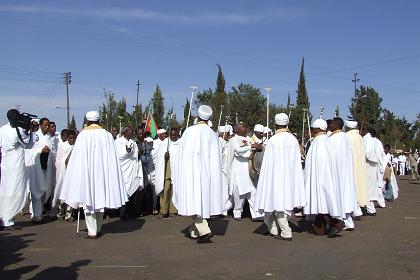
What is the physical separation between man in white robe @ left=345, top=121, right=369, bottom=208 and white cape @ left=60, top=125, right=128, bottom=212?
568 centimetres

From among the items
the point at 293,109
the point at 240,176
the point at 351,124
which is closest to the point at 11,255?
the point at 240,176

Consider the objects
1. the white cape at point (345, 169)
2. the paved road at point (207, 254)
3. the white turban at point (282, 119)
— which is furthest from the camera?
the white cape at point (345, 169)

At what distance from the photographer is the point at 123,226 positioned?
10.3 metres

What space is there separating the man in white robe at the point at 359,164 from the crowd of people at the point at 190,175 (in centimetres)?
3

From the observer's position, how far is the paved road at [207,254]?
626cm

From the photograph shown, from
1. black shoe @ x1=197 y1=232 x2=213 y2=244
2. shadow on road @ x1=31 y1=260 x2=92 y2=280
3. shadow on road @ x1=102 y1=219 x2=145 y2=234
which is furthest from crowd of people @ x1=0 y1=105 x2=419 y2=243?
shadow on road @ x1=31 y1=260 x2=92 y2=280

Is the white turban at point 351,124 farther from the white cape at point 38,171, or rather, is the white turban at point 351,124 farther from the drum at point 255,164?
the white cape at point 38,171

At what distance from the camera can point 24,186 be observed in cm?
995

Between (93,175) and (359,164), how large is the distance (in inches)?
254

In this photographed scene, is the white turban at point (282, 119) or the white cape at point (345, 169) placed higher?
the white turban at point (282, 119)

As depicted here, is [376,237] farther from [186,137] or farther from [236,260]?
[186,137]

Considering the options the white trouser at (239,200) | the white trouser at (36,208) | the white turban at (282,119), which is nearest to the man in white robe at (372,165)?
the white trouser at (239,200)

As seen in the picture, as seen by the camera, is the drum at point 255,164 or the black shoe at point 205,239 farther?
the drum at point 255,164

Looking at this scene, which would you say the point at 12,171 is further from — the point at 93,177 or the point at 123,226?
the point at 123,226
